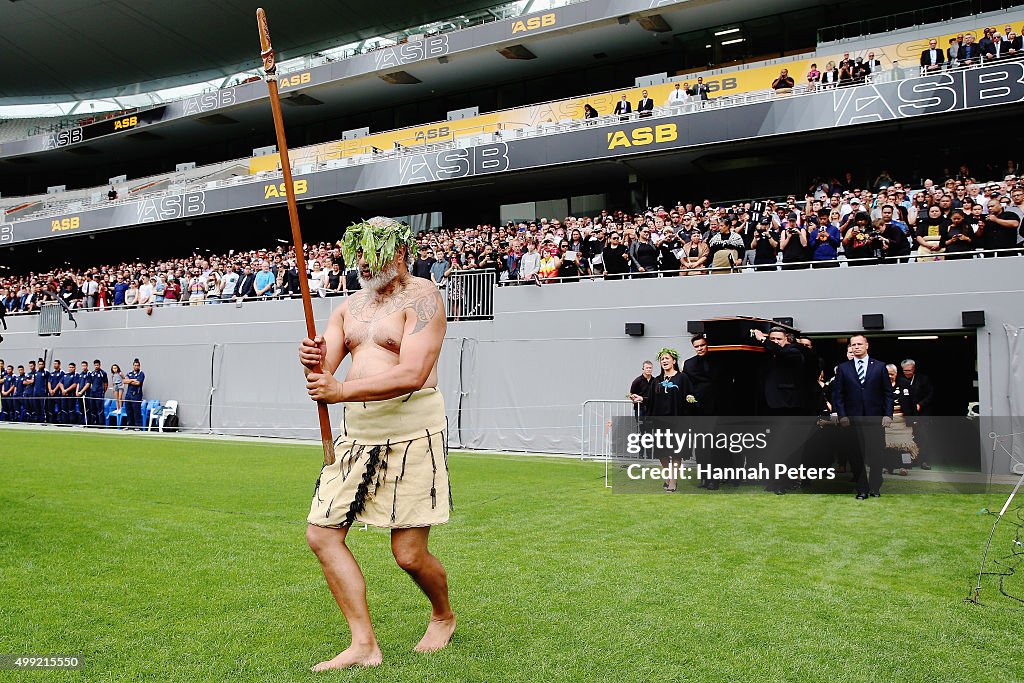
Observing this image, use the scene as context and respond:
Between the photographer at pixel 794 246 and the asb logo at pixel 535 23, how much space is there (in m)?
14.2

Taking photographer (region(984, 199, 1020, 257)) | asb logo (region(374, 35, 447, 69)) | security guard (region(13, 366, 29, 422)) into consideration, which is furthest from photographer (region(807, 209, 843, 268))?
security guard (region(13, 366, 29, 422))

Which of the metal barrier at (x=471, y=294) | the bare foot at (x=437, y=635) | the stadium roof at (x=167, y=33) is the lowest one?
the bare foot at (x=437, y=635)

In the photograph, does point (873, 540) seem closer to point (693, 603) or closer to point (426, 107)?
point (693, 603)

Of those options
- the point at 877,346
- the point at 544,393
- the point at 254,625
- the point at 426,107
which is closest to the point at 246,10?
the point at 426,107

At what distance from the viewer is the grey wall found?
14.2m

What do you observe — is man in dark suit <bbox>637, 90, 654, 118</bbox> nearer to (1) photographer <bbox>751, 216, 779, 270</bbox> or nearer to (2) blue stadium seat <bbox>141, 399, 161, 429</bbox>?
(1) photographer <bbox>751, 216, 779, 270</bbox>

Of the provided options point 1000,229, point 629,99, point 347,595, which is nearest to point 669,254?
point 1000,229

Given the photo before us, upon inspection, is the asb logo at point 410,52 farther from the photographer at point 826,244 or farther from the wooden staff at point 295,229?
the wooden staff at point 295,229

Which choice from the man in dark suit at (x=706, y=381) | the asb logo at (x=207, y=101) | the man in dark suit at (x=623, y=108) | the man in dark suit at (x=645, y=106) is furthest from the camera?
the asb logo at (x=207, y=101)

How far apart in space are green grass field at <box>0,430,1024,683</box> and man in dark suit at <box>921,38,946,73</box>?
12892 mm

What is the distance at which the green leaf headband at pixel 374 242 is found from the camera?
430 cm

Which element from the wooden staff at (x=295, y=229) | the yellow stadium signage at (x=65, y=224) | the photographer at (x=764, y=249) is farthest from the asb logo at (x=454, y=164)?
the wooden staff at (x=295, y=229)

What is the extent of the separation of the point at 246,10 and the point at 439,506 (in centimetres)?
3657

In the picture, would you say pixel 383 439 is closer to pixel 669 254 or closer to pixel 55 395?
pixel 669 254
